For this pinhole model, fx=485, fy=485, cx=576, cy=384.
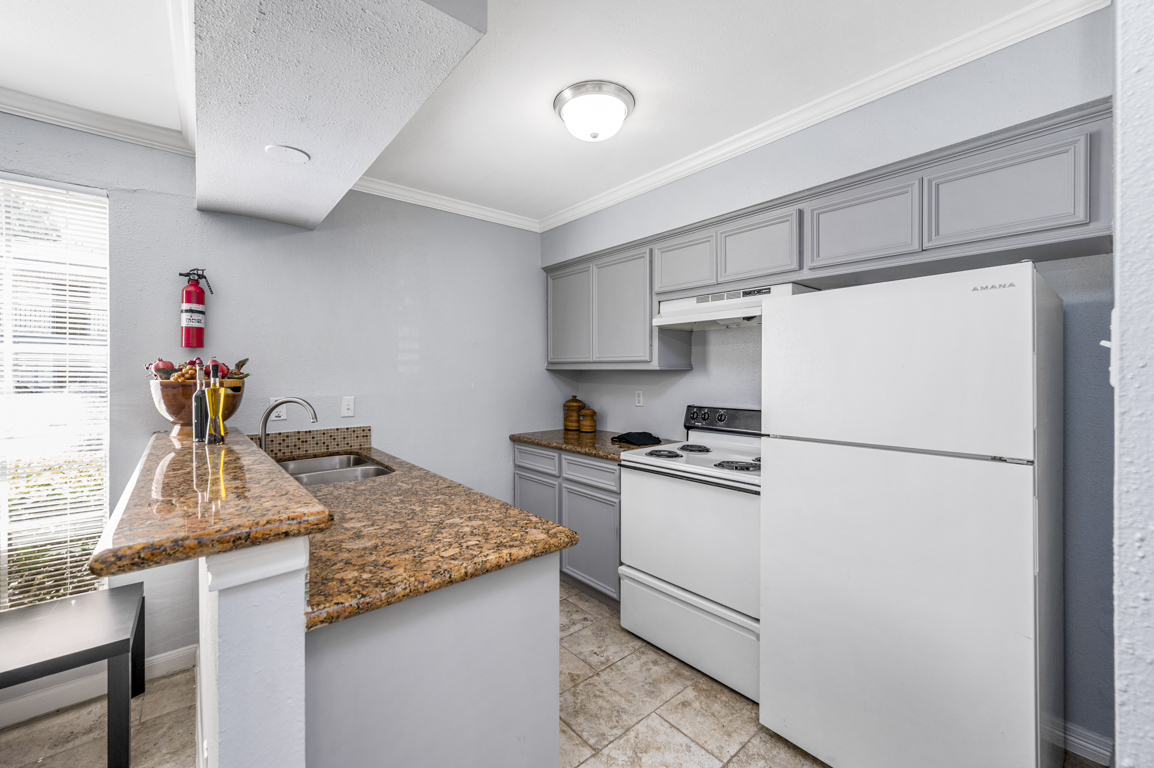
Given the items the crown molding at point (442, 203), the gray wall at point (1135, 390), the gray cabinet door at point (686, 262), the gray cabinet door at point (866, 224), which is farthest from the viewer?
the crown molding at point (442, 203)

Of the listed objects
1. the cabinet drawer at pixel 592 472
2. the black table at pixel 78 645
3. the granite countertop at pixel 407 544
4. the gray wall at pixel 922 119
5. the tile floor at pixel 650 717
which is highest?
the gray wall at pixel 922 119

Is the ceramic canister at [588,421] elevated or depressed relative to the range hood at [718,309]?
depressed

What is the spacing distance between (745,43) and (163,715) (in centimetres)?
342

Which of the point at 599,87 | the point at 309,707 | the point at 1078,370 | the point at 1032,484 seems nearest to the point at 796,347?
the point at 1032,484

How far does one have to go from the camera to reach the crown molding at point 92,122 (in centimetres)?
194

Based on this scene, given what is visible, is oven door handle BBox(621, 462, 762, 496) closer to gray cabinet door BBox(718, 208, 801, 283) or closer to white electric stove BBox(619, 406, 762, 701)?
white electric stove BBox(619, 406, 762, 701)

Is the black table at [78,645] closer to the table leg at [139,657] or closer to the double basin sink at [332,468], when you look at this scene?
the table leg at [139,657]

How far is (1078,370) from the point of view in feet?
5.63

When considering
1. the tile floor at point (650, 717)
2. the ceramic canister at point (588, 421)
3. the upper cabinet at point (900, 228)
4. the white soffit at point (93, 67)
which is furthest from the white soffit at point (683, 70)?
the tile floor at point (650, 717)

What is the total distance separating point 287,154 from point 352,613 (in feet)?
5.43

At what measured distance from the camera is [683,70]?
1.84m

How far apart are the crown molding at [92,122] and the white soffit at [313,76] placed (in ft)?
1.75

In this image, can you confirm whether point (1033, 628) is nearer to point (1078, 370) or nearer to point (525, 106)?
point (1078, 370)

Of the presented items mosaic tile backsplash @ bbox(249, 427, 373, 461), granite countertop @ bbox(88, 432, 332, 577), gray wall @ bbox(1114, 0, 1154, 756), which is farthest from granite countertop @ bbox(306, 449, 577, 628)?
mosaic tile backsplash @ bbox(249, 427, 373, 461)
